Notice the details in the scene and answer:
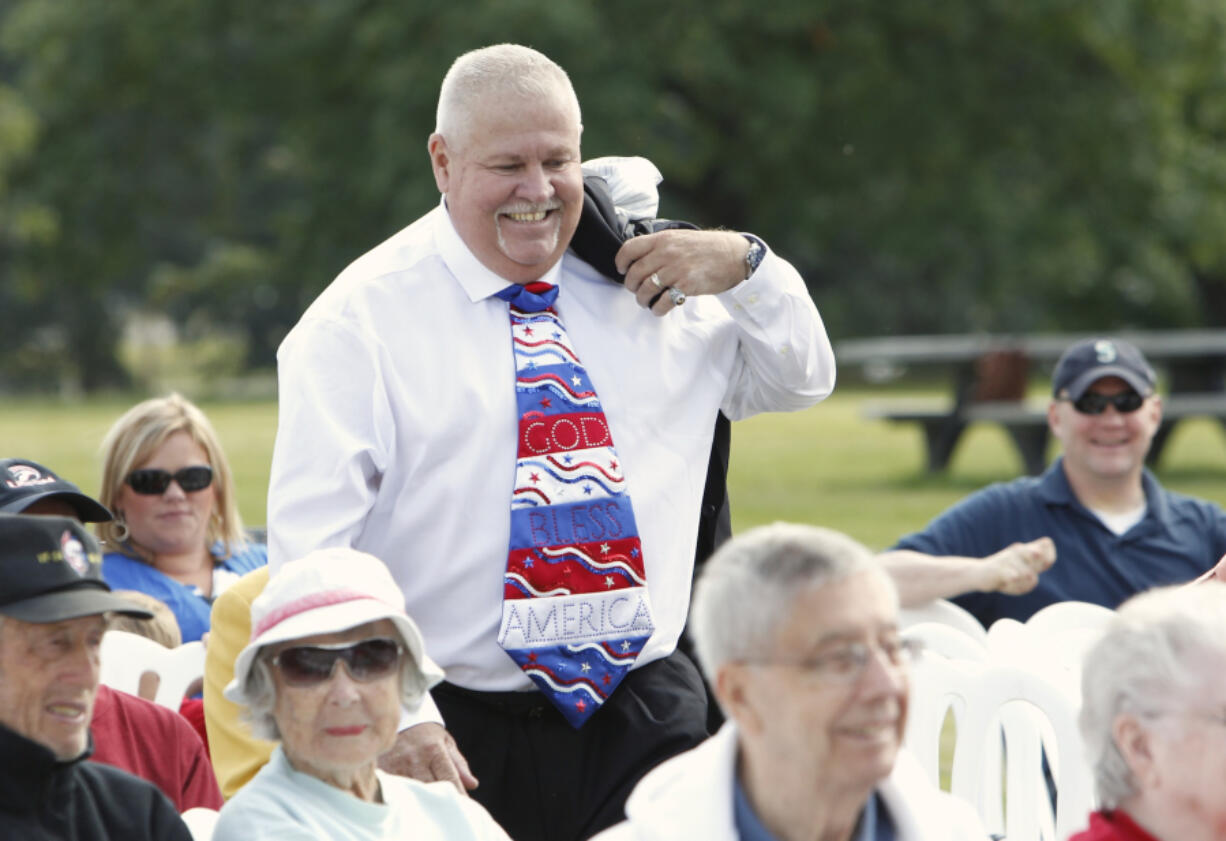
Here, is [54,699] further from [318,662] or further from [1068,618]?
[1068,618]

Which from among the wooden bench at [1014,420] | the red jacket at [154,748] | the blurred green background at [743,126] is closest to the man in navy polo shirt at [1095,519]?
the red jacket at [154,748]

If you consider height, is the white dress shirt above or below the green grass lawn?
below

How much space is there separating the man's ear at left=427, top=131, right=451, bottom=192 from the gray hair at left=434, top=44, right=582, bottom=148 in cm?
5

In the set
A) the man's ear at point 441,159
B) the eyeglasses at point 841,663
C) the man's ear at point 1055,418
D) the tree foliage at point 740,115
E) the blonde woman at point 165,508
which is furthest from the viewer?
the tree foliage at point 740,115

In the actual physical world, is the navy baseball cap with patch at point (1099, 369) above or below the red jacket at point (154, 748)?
above

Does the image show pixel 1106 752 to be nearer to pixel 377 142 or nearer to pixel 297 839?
pixel 297 839

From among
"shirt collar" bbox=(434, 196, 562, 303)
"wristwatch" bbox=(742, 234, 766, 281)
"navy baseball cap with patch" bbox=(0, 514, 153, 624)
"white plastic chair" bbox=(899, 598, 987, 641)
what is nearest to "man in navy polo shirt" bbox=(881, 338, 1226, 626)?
"white plastic chair" bbox=(899, 598, 987, 641)

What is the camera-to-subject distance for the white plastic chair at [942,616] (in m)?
4.74

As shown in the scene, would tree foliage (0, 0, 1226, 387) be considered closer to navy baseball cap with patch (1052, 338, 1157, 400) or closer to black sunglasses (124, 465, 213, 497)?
navy baseball cap with patch (1052, 338, 1157, 400)

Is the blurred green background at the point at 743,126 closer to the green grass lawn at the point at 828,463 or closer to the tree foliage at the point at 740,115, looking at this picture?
the tree foliage at the point at 740,115

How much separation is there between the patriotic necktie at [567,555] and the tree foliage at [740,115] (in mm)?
18856

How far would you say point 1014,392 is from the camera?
1580 cm

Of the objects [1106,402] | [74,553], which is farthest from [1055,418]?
[74,553]

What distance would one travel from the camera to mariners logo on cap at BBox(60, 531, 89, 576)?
2703 mm
